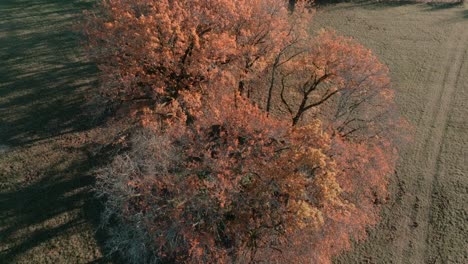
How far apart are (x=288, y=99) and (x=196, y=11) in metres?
17.2

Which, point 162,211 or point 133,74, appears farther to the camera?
point 133,74

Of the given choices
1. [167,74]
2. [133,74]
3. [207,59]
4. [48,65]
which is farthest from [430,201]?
[48,65]

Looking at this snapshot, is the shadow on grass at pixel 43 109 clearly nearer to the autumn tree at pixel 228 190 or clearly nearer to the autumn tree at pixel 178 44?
the autumn tree at pixel 228 190

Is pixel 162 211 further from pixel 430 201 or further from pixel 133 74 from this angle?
pixel 430 201

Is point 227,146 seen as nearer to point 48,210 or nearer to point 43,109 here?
point 48,210

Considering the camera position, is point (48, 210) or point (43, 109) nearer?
point (48, 210)

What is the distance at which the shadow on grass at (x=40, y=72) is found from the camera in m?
37.6

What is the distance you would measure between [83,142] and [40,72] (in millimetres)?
13774

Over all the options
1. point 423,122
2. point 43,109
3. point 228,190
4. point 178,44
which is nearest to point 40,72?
point 43,109

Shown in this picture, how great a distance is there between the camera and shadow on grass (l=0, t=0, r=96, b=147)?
37.6 metres

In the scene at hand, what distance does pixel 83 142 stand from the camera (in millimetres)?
36250

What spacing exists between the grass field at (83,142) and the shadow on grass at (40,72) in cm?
13

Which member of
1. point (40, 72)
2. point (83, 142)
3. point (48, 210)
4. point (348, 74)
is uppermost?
point (348, 74)

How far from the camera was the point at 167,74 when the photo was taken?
31547 mm
